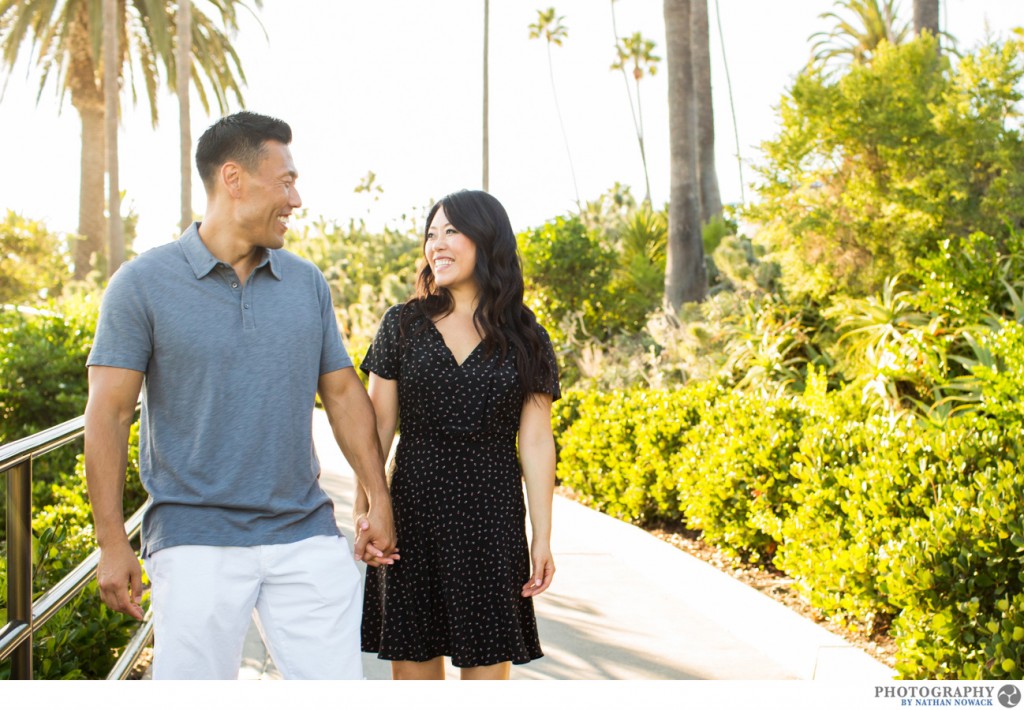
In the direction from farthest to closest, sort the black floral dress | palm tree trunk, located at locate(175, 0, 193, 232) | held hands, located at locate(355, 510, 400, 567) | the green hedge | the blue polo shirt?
palm tree trunk, located at locate(175, 0, 193, 232), the green hedge, the black floral dress, held hands, located at locate(355, 510, 400, 567), the blue polo shirt

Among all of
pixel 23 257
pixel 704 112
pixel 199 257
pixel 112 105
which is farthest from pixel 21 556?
pixel 112 105

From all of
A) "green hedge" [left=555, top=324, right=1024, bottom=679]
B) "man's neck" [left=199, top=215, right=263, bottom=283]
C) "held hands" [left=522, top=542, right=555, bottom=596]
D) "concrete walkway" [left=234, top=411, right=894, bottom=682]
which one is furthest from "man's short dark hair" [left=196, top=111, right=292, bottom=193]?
"green hedge" [left=555, top=324, right=1024, bottom=679]

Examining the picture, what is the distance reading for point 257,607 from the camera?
10.1 ft

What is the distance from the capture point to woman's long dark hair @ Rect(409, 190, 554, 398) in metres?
3.62

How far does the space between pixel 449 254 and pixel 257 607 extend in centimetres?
127

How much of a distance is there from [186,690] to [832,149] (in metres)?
8.53

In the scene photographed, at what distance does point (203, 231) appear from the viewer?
10.1ft

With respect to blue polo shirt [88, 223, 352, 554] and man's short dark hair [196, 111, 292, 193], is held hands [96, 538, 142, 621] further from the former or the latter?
man's short dark hair [196, 111, 292, 193]

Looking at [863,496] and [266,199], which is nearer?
[266,199]

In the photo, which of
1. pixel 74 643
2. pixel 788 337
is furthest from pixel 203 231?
pixel 788 337

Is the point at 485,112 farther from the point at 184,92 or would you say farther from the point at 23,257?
the point at 23,257

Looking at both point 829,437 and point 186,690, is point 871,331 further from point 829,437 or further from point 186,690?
point 186,690

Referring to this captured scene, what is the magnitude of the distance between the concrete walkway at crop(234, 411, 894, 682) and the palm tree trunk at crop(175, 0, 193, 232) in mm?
16265

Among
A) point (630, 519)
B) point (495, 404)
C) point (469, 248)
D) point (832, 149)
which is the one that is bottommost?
point (630, 519)
